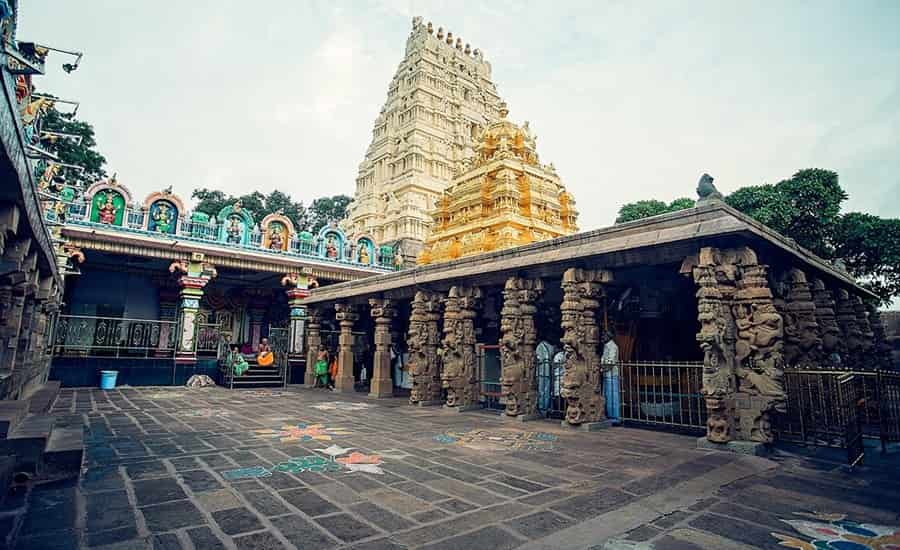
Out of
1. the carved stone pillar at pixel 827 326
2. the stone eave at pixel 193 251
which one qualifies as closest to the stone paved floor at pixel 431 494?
the carved stone pillar at pixel 827 326

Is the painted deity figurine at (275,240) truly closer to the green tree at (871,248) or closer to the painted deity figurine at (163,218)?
the painted deity figurine at (163,218)

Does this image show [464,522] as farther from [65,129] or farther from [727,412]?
[65,129]

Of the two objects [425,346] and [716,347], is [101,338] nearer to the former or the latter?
[425,346]

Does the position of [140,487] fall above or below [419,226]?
below

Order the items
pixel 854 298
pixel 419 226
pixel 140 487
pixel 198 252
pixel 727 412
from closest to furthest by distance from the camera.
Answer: pixel 140 487, pixel 727 412, pixel 854 298, pixel 198 252, pixel 419 226

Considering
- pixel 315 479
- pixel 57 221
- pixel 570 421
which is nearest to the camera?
pixel 315 479

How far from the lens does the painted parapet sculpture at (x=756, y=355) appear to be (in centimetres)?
567

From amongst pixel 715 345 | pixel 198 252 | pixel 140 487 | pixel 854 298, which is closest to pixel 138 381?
pixel 198 252

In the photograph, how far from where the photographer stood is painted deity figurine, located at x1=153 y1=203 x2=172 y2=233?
653 inches

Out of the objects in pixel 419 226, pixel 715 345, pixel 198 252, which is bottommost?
pixel 715 345

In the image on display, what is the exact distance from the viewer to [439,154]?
2897cm

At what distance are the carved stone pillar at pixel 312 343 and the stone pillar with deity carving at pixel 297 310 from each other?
2.18 feet

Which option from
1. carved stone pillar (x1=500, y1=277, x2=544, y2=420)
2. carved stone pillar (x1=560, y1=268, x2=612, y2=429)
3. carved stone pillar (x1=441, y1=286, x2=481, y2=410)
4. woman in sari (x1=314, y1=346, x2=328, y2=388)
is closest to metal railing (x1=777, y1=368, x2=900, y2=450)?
carved stone pillar (x1=560, y1=268, x2=612, y2=429)

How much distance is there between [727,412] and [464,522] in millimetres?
4262
